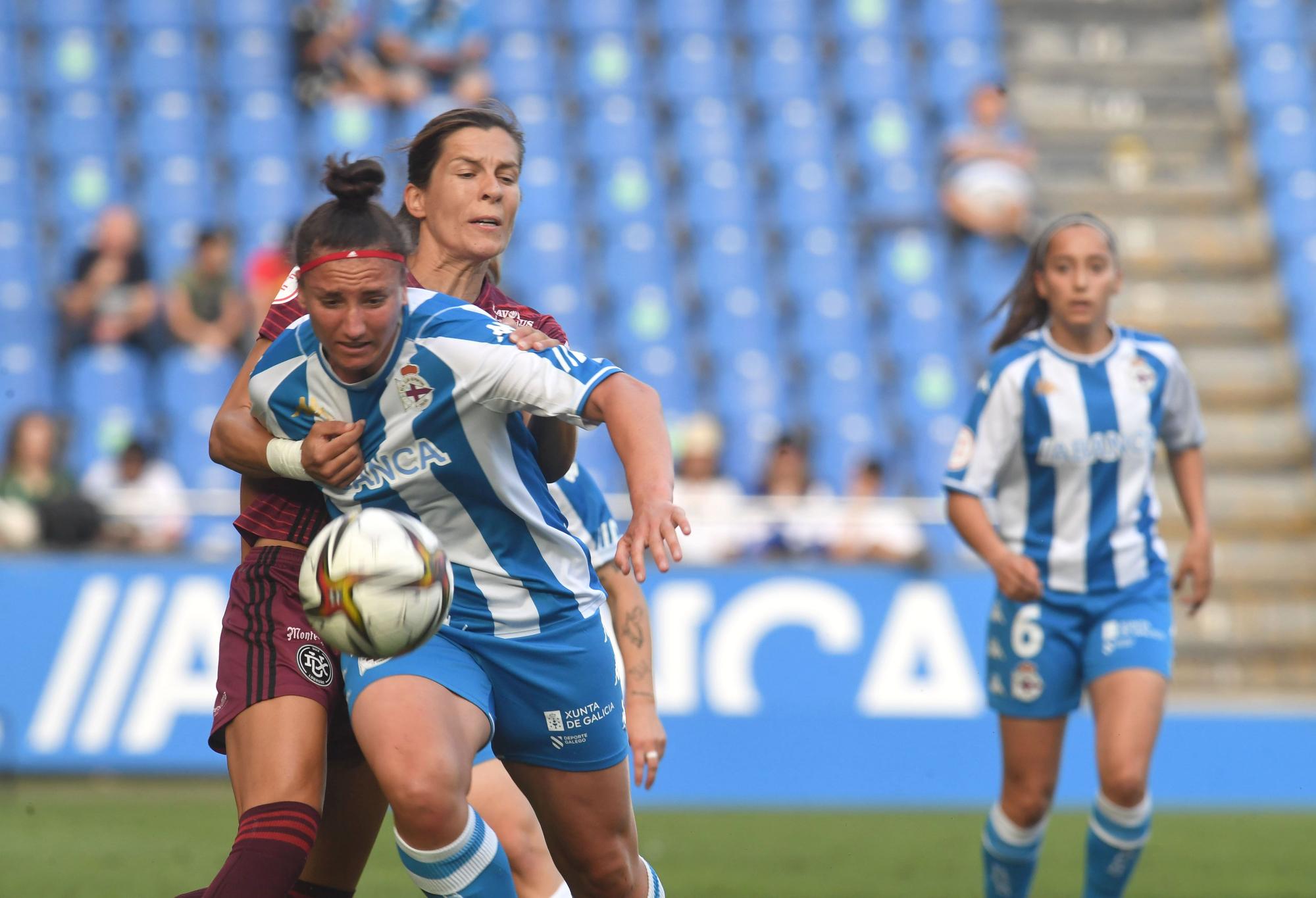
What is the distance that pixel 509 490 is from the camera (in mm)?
3902

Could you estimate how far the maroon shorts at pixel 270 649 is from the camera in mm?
3824

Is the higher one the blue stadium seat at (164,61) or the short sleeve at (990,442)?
the blue stadium seat at (164,61)

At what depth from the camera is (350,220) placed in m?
3.76

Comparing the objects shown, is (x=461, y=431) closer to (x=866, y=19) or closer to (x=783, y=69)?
(x=783, y=69)

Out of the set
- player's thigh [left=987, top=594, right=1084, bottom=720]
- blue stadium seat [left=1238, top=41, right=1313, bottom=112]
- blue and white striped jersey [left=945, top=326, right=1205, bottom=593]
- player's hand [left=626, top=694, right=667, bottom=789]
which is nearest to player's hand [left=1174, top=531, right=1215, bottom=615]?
blue and white striped jersey [left=945, top=326, right=1205, bottom=593]

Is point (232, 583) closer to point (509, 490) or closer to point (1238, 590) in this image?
point (509, 490)

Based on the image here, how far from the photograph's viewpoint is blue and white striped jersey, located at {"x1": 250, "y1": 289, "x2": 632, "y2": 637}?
12.3 feet

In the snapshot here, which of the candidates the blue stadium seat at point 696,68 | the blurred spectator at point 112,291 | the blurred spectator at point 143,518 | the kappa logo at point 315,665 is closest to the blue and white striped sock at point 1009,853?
the kappa logo at point 315,665

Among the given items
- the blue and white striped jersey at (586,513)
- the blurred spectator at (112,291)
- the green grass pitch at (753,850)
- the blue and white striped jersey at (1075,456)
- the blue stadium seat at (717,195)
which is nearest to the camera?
the blue and white striped jersey at (586,513)

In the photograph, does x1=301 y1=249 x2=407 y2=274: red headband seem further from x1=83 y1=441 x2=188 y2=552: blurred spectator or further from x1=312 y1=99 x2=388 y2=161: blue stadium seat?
x1=312 y1=99 x2=388 y2=161: blue stadium seat

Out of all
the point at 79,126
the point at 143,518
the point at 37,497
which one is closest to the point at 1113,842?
the point at 143,518

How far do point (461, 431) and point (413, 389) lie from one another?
0.14 meters

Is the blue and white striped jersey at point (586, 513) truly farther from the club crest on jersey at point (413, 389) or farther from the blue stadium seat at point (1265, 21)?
the blue stadium seat at point (1265, 21)

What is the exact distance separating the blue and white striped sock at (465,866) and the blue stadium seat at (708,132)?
11.4m
